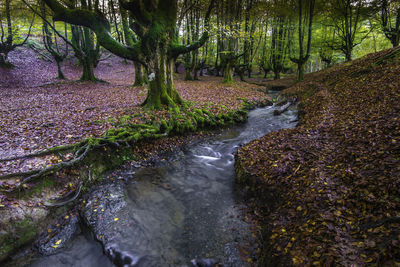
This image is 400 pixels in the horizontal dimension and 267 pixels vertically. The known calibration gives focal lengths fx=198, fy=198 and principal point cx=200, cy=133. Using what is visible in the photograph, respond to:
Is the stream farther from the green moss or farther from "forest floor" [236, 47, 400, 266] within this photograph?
"forest floor" [236, 47, 400, 266]

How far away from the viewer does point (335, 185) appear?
13.2 ft

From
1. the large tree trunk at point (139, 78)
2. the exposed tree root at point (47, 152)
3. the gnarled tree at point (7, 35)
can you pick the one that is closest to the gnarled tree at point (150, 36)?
the exposed tree root at point (47, 152)

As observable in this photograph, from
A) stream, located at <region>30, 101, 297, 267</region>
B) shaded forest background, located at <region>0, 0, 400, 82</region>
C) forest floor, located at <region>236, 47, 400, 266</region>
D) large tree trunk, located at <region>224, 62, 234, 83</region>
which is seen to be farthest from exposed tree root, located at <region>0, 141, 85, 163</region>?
large tree trunk, located at <region>224, 62, 234, 83</region>

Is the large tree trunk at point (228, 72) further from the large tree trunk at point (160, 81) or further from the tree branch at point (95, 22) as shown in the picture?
the tree branch at point (95, 22)

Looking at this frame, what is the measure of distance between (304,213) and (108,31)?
9969 millimetres

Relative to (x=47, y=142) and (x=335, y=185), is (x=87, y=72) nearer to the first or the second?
(x=47, y=142)

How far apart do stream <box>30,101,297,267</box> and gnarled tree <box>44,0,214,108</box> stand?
402 centimetres

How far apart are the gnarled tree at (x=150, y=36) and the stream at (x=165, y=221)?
4.02 meters

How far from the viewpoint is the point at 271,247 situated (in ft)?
11.6

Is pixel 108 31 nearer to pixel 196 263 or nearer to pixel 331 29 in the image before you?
pixel 196 263

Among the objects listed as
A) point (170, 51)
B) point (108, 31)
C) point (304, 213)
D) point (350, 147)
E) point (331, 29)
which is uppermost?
point (331, 29)

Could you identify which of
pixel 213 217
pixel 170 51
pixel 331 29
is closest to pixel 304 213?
pixel 213 217

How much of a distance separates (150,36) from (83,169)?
612cm

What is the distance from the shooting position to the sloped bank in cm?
396
